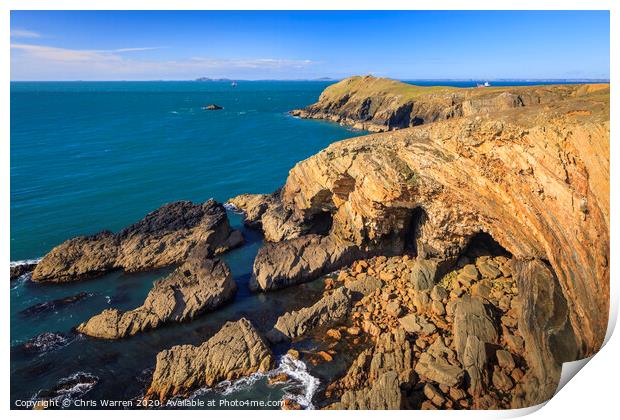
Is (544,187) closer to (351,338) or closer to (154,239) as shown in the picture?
(351,338)

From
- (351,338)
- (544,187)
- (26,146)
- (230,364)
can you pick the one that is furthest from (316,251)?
(26,146)

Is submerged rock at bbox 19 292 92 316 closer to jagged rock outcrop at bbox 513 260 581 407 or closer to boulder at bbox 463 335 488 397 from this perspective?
boulder at bbox 463 335 488 397

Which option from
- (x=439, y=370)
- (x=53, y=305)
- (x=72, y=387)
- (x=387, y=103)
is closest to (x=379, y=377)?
(x=439, y=370)

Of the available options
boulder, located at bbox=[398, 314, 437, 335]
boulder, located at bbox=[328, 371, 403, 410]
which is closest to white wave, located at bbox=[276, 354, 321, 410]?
boulder, located at bbox=[328, 371, 403, 410]

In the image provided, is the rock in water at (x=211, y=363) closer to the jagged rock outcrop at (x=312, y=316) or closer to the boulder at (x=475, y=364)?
the jagged rock outcrop at (x=312, y=316)

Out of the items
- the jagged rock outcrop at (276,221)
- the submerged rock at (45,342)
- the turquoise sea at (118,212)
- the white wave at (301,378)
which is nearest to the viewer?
the white wave at (301,378)

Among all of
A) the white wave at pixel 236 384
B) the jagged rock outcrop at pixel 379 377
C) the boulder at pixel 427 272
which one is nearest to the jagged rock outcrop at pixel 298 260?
the boulder at pixel 427 272
